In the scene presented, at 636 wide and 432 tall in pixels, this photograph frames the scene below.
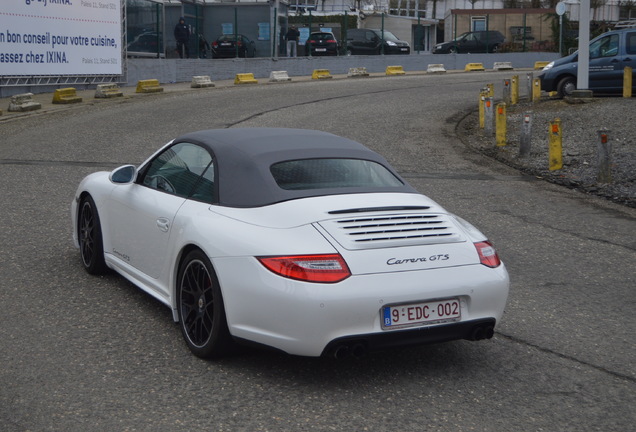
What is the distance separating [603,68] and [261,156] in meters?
20.5

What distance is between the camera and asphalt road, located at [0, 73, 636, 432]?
445cm

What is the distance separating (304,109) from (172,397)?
57.9 feet

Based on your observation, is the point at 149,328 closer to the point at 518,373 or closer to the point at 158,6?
the point at 518,373

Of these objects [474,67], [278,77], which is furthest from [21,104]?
[474,67]

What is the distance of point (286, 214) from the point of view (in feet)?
16.7

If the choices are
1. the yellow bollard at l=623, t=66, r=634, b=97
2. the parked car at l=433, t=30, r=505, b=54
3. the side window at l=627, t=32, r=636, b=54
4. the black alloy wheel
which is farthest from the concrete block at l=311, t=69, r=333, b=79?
the black alloy wheel

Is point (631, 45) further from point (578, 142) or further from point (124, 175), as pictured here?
point (124, 175)

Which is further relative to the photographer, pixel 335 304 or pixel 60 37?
pixel 60 37

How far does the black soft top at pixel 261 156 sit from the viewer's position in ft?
17.5

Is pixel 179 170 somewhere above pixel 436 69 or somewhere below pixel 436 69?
below

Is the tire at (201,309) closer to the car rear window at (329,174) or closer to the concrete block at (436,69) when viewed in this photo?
the car rear window at (329,174)

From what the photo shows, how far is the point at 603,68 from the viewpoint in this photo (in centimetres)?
2411

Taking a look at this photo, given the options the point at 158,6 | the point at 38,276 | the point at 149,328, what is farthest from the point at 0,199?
the point at 158,6

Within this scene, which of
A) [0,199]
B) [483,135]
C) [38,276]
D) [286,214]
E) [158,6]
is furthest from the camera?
[158,6]
